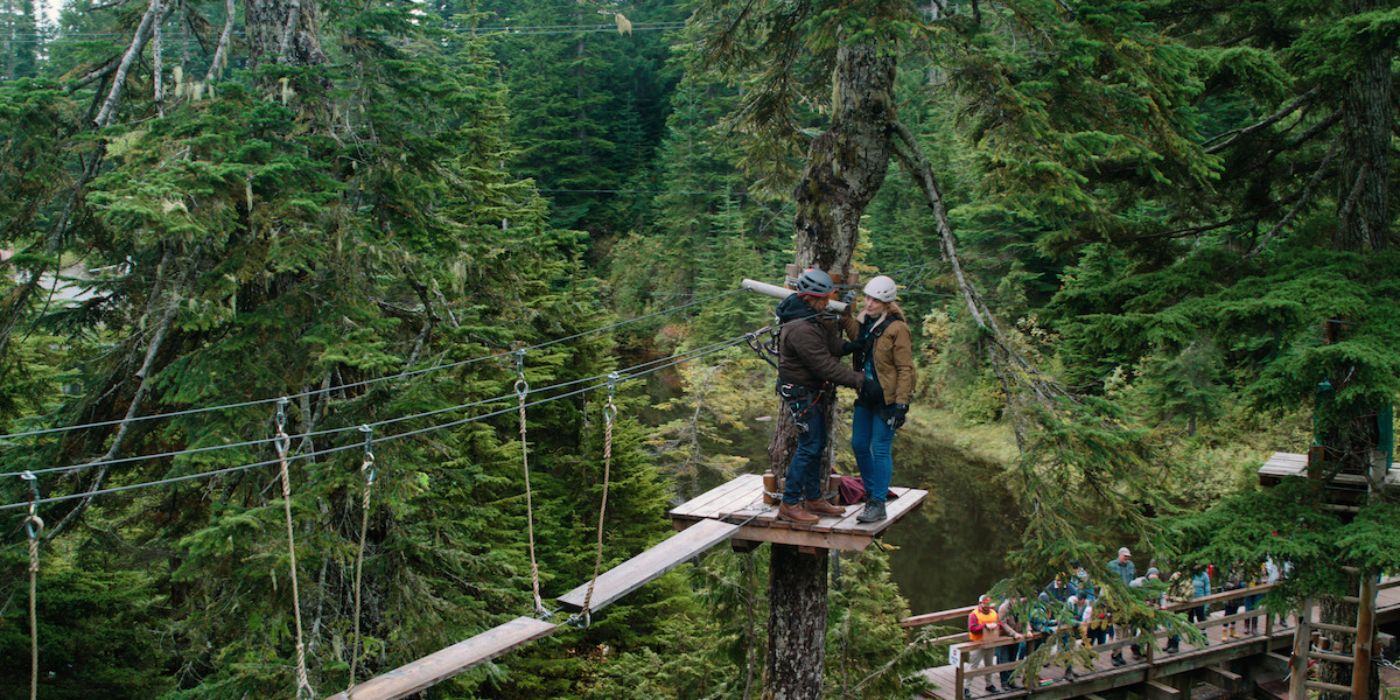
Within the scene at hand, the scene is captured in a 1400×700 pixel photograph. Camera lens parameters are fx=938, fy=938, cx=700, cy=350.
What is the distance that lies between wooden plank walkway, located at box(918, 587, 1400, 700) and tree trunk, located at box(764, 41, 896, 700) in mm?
5414

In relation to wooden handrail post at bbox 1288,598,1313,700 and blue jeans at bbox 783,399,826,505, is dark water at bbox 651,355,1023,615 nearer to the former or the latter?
wooden handrail post at bbox 1288,598,1313,700

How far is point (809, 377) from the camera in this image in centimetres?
658

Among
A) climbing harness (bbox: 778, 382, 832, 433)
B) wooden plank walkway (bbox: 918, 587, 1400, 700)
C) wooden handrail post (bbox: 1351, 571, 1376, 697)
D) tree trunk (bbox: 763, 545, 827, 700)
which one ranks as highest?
climbing harness (bbox: 778, 382, 832, 433)

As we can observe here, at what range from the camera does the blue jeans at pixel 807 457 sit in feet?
21.8

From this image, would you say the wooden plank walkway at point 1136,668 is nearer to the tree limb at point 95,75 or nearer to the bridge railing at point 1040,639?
the bridge railing at point 1040,639

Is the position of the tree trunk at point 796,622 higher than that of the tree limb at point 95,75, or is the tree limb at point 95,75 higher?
the tree limb at point 95,75

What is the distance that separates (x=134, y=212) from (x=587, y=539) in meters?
9.69

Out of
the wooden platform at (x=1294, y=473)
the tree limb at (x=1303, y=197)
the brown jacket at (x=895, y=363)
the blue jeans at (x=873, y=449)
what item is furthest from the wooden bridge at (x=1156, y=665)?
the brown jacket at (x=895, y=363)

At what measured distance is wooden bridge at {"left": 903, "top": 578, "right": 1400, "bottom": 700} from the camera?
43.9 ft

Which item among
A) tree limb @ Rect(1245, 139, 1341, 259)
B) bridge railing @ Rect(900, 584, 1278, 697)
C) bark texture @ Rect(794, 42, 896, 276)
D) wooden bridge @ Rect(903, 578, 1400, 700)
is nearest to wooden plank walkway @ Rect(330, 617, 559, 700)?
bark texture @ Rect(794, 42, 896, 276)

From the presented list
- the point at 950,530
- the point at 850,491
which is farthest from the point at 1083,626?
the point at 950,530

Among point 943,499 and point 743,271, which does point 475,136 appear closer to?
point 943,499

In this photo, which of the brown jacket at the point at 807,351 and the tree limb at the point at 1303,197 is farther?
the tree limb at the point at 1303,197

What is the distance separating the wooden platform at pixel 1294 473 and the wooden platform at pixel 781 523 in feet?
16.9
